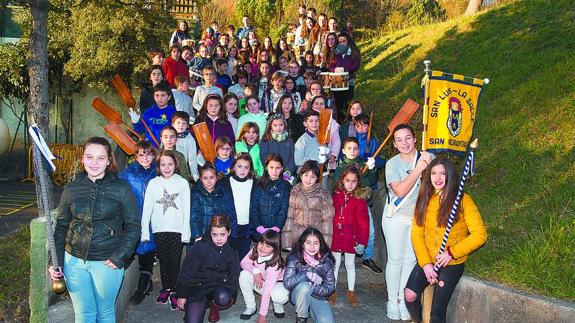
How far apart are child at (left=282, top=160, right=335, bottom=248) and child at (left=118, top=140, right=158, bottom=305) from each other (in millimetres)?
1448

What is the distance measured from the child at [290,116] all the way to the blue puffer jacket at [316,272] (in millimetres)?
3028

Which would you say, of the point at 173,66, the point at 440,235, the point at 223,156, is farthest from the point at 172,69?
the point at 440,235

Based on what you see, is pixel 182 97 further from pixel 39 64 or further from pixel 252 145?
pixel 252 145

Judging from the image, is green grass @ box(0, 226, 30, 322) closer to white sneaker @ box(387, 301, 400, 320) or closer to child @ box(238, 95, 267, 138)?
child @ box(238, 95, 267, 138)

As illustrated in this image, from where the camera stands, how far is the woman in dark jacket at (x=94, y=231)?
433cm

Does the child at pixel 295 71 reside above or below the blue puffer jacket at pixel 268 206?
above

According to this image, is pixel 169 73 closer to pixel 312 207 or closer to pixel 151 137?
pixel 151 137

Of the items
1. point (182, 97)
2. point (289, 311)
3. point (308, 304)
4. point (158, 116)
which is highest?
point (182, 97)

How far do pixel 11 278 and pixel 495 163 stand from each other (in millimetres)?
6002

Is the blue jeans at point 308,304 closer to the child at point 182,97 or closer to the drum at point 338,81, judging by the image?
the child at point 182,97

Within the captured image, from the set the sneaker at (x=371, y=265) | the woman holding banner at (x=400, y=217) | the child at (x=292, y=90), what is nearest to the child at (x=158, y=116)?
the child at (x=292, y=90)

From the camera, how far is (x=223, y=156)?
6410 millimetres

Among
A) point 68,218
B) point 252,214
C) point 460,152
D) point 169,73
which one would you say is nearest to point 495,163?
point 460,152

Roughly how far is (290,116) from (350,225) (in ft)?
8.95
